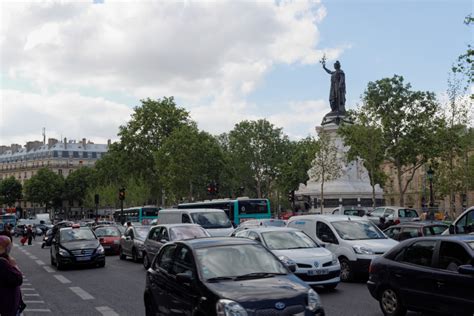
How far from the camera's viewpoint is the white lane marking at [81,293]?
540 inches

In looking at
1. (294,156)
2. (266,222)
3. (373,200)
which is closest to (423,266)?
(266,222)

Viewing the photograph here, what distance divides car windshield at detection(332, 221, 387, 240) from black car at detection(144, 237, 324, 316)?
789cm

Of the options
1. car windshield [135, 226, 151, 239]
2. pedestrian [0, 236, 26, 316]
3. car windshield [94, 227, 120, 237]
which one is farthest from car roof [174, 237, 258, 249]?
car windshield [94, 227, 120, 237]

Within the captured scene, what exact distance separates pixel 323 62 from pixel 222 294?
47327 millimetres

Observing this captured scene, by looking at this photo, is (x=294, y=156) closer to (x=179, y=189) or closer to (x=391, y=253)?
(x=179, y=189)

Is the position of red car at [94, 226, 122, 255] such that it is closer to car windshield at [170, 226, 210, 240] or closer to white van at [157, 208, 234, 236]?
white van at [157, 208, 234, 236]

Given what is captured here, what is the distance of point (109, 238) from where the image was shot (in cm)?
2886

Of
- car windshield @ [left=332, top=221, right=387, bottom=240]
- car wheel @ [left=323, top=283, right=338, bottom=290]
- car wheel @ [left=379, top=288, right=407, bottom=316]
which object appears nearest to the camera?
car wheel @ [left=379, top=288, right=407, bottom=316]

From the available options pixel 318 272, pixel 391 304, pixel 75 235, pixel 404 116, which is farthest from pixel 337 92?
pixel 391 304

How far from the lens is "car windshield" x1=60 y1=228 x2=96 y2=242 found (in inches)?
854

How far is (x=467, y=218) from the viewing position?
15414 mm

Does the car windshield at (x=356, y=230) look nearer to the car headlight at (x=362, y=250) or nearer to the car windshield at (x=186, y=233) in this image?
the car headlight at (x=362, y=250)

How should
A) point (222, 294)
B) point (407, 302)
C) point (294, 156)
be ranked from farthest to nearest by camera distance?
point (294, 156) → point (407, 302) → point (222, 294)

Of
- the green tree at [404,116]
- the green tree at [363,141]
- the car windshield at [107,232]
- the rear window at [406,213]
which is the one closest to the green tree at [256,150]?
the green tree at [404,116]
